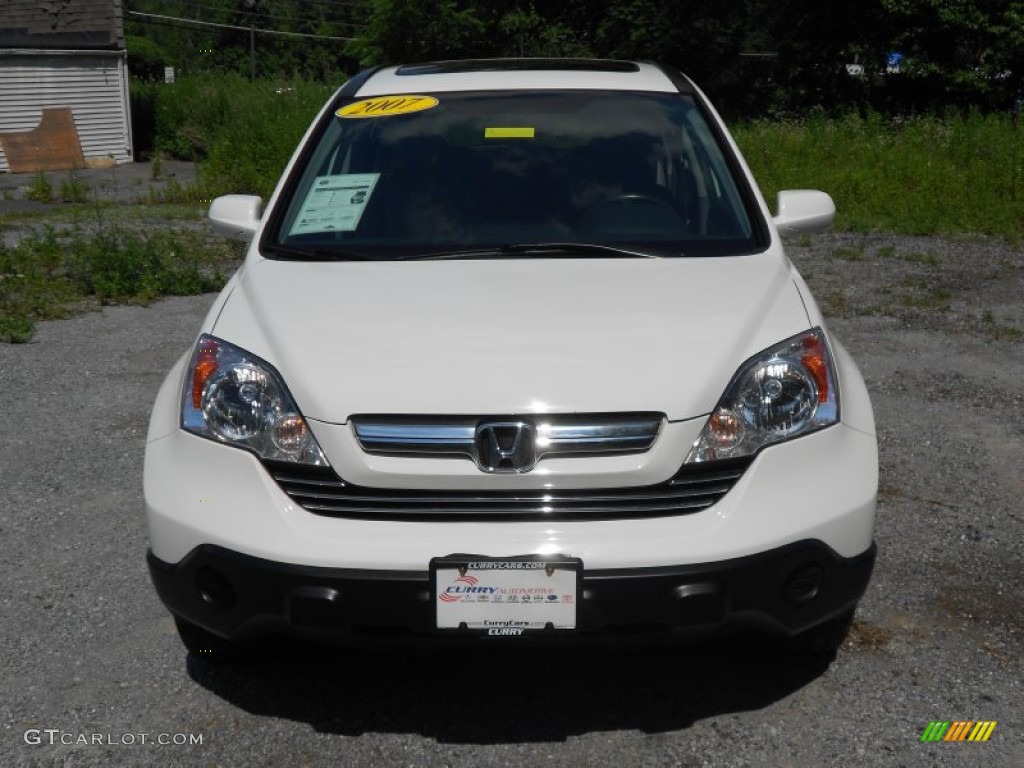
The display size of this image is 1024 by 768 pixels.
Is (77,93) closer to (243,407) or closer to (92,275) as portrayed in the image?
(92,275)

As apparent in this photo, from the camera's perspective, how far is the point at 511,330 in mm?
2867

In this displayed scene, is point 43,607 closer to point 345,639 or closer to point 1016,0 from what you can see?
point 345,639

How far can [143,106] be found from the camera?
34.3 m

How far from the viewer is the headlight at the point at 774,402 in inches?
107

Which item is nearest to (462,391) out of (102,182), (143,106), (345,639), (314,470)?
(314,470)

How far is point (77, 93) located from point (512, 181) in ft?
99.7

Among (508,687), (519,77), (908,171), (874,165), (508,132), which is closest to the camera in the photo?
(508,687)

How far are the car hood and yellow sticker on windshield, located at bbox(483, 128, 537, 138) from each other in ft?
2.40

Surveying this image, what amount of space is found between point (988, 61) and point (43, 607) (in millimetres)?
31506

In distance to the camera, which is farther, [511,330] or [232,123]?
A: [232,123]

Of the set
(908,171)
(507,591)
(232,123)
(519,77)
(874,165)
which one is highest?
(519,77)

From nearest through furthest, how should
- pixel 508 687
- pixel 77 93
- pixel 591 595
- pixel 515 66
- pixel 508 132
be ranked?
1. pixel 591 595
2. pixel 508 687
3. pixel 508 132
4. pixel 515 66
5. pixel 77 93

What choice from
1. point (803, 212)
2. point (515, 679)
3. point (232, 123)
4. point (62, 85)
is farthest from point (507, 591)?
point (62, 85)

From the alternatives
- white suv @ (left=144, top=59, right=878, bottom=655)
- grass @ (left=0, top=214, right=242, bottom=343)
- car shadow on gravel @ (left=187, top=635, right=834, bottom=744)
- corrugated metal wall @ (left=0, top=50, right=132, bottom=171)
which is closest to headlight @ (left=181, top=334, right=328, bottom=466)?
white suv @ (left=144, top=59, right=878, bottom=655)
